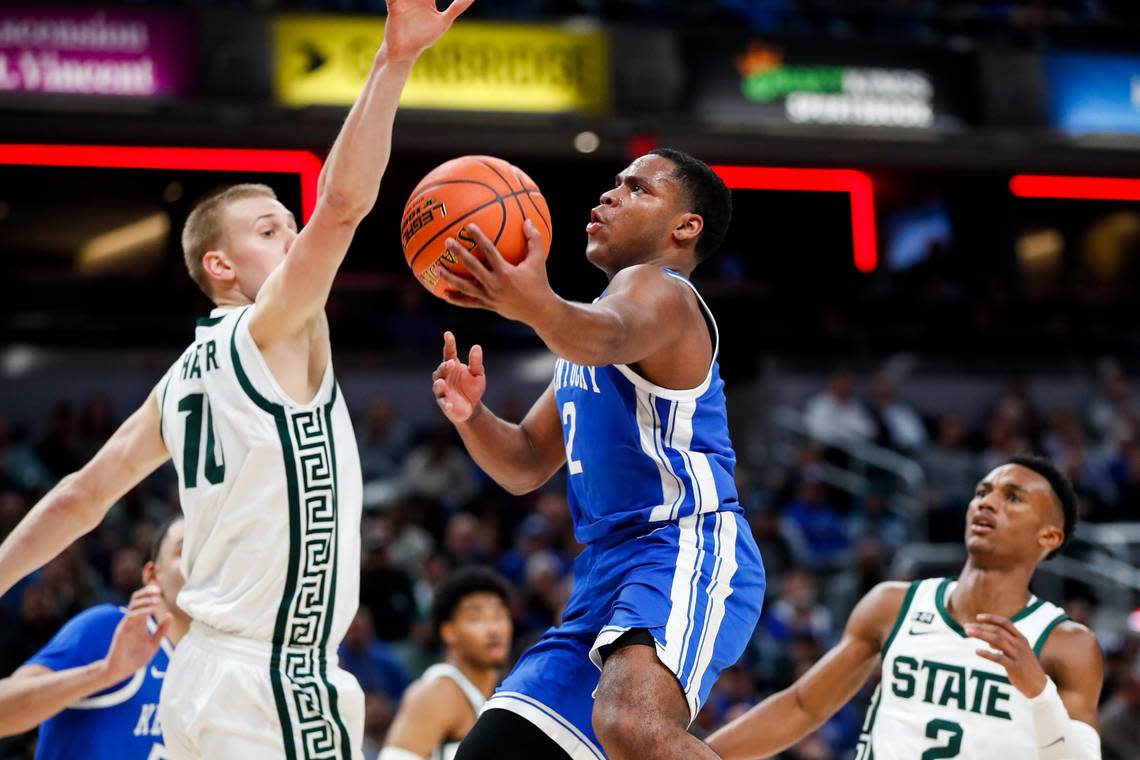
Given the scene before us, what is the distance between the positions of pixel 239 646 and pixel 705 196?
170cm

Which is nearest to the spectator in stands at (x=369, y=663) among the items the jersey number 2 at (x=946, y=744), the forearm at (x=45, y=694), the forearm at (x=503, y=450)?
the forearm at (x=45, y=694)

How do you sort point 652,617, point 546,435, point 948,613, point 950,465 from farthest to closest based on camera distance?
1. point 950,465
2. point 948,613
3. point 546,435
4. point 652,617

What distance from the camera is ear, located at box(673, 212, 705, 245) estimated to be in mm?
3994

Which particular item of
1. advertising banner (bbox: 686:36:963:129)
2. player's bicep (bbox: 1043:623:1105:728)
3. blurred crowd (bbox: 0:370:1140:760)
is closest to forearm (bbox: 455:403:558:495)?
player's bicep (bbox: 1043:623:1105:728)

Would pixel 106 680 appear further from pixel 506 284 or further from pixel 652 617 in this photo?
pixel 506 284

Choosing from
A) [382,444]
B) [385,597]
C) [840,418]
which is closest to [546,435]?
[385,597]

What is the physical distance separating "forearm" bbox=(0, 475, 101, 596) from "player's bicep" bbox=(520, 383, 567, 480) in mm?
1227

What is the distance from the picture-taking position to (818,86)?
15.1 m

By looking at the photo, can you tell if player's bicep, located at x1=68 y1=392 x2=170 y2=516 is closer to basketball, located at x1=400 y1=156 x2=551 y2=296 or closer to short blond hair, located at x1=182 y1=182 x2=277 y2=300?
short blond hair, located at x1=182 y1=182 x2=277 y2=300

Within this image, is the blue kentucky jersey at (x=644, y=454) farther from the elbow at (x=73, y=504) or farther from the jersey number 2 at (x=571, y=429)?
the elbow at (x=73, y=504)

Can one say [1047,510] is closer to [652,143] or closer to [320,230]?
[320,230]

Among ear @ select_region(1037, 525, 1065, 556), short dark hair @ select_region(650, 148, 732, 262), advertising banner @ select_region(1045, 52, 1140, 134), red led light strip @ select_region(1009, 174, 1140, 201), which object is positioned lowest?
ear @ select_region(1037, 525, 1065, 556)

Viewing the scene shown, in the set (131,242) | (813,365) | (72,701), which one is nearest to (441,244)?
(72,701)

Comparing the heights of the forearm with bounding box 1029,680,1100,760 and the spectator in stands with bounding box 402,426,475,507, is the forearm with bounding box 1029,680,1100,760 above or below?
below
